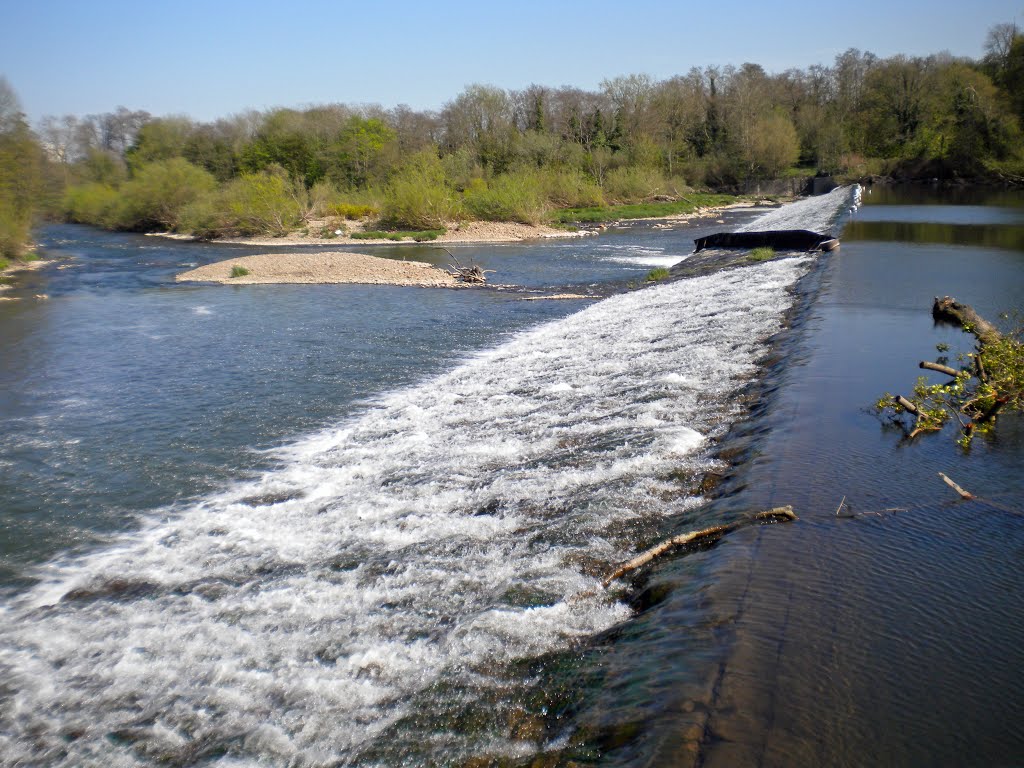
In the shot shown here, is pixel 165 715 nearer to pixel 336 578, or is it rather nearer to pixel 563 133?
pixel 336 578

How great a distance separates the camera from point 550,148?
55.3m

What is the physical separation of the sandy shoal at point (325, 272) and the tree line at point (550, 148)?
15.0 meters

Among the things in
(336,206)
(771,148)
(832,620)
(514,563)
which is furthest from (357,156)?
Result: (832,620)

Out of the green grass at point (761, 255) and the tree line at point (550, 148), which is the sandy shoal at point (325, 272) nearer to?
the green grass at point (761, 255)

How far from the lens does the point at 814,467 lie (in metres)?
5.46

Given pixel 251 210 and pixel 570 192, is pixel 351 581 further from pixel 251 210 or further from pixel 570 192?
pixel 570 192

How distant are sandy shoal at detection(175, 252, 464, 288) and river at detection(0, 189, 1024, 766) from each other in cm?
1147

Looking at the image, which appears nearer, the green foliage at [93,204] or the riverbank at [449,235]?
the riverbank at [449,235]

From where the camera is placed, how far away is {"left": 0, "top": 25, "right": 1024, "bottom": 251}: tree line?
4250 cm

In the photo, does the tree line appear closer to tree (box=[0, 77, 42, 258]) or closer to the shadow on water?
tree (box=[0, 77, 42, 258])

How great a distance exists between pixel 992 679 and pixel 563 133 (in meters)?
65.2

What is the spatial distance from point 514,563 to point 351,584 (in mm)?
1084

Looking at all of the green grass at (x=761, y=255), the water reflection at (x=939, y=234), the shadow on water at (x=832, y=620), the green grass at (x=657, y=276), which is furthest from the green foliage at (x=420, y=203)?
the shadow on water at (x=832, y=620)

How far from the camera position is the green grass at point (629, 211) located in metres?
45.5
